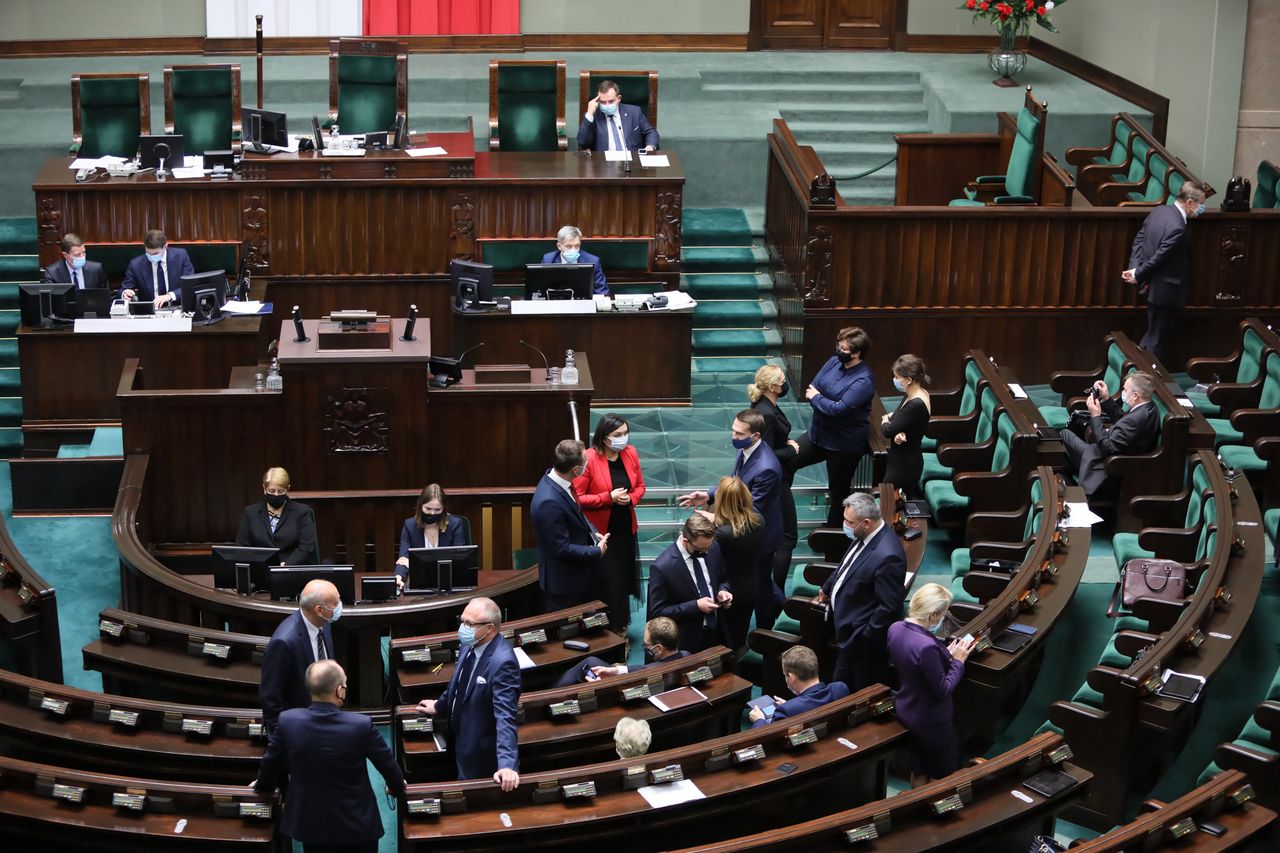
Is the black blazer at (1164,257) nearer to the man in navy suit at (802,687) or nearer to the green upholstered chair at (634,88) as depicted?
the green upholstered chair at (634,88)

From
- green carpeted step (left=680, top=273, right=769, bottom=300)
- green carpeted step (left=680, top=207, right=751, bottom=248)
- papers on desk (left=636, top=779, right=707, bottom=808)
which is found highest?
green carpeted step (left=680, top=207, right=751, bottom=248)

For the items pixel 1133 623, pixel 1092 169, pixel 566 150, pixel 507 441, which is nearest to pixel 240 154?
pixel 566 150

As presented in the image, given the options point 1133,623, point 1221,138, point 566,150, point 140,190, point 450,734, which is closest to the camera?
point 450,734

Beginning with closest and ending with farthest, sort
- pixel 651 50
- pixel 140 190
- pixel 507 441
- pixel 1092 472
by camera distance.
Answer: pixel 1092 472 → pixel 507 441 → pixel 140 190 → pixel 651 50

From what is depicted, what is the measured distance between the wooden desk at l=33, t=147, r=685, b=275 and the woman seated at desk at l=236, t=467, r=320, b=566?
124 inches

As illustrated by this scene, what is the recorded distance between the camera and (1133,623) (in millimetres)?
7391

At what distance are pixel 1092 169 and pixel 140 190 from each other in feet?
21.0

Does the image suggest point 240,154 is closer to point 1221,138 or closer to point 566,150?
point 566,150

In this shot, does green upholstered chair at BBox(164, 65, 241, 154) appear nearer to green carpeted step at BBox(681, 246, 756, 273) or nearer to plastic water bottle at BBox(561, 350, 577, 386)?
green carpeted step at BBox(681, 246, 756, 273)

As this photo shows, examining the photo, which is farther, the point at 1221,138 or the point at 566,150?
the point at 1221,138

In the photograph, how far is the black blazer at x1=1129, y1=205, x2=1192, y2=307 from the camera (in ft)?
33.8

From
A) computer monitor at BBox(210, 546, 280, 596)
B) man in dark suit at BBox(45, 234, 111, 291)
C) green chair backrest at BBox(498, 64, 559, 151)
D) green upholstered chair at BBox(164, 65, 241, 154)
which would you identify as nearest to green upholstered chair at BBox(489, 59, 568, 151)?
green chair backrest at BBox(498, 64, 559, 151)

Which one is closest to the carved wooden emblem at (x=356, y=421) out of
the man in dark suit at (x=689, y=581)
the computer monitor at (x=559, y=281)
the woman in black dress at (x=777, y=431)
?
the computer monitor at (x=559, y=281)

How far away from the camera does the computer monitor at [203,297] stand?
32.5 feet
